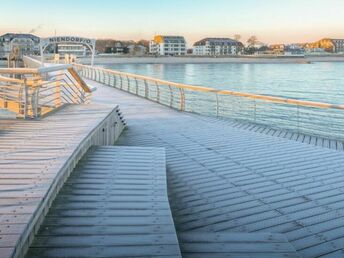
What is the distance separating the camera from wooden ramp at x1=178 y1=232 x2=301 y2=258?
333 cm

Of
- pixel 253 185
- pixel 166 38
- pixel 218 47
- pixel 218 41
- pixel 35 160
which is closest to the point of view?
pixel 35 160

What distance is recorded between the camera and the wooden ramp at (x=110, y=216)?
116 inches

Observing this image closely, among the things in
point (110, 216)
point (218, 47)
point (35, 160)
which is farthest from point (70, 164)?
point (218, 47)

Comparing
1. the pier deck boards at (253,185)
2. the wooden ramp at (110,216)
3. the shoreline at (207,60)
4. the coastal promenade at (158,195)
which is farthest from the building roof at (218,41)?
the wooden ramp at (110,216)

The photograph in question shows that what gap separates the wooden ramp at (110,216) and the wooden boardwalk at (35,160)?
12 cm

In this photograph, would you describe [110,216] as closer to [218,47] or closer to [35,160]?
[35,160]

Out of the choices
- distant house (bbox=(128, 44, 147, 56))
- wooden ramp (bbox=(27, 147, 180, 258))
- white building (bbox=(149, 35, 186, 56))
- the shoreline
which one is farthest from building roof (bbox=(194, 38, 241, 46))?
wooden ramp (bbox=(27, 147, 180, 258))

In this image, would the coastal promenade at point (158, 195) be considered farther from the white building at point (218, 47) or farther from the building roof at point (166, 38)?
the white building at point (218, 47)

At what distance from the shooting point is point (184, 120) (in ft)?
36.1

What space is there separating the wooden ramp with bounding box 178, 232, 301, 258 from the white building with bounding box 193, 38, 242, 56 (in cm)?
17123

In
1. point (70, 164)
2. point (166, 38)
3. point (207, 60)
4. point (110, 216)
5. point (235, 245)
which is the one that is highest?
point (166, 38)

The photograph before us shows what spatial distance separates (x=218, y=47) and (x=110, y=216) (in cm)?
17482

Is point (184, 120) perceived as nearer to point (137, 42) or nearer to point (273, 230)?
point (273, 230)

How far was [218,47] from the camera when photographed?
174 metres
